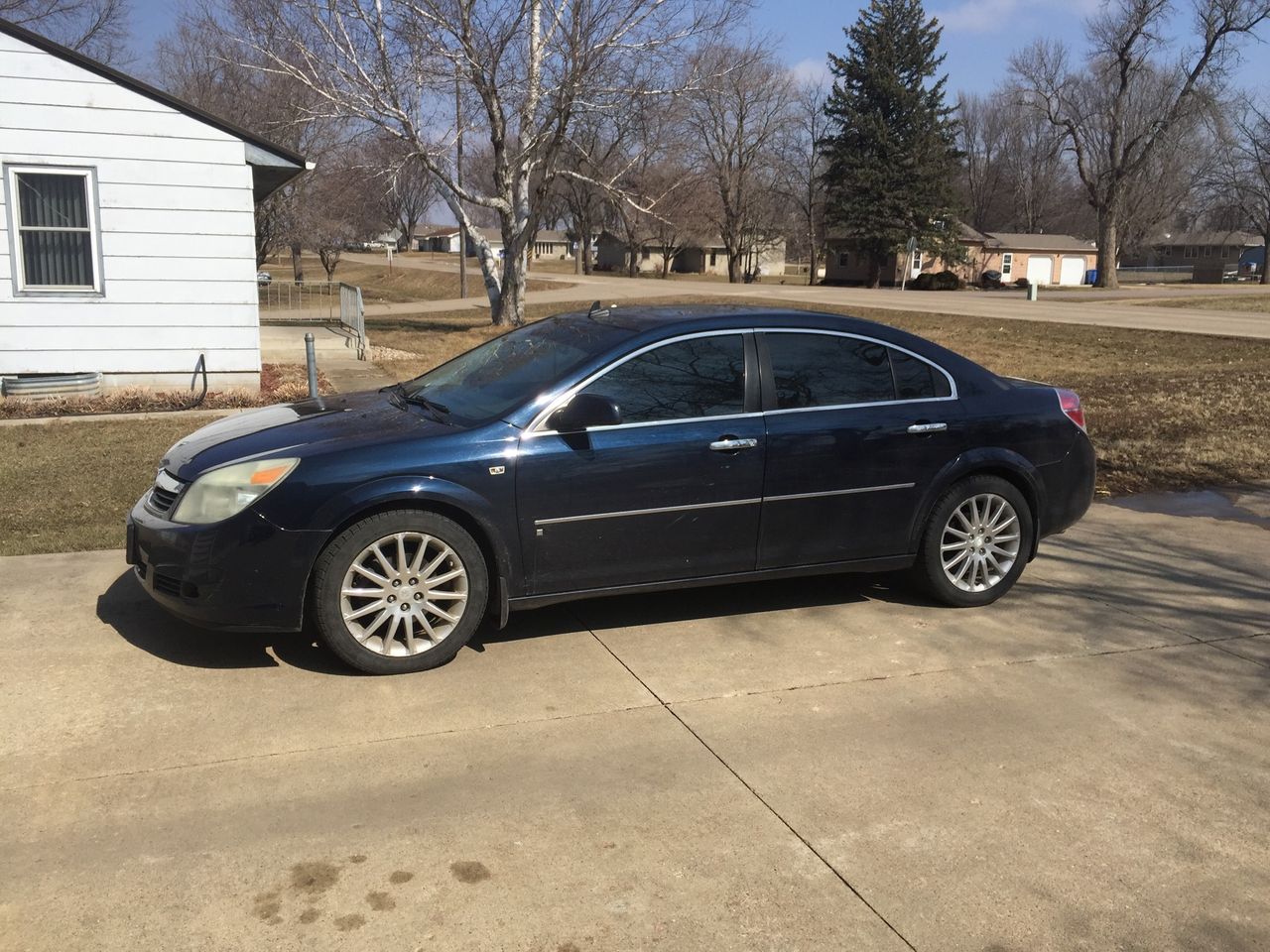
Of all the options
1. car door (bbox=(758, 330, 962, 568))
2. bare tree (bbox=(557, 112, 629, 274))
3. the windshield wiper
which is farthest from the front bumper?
bare tree (bbox=(557, 112, 629, 274))

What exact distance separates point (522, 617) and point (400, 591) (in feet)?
3.46

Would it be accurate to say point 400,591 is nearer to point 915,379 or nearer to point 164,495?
point 164,495

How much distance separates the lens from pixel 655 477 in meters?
4.97

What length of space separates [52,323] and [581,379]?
940cm

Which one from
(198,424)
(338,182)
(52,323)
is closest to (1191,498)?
(198,424)

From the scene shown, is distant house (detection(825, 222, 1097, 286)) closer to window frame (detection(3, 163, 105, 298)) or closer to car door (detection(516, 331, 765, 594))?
window frame (detection(3, 163, 105, 298))

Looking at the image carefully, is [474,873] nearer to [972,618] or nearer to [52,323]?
[972,618]

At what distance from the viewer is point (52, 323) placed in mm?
11883

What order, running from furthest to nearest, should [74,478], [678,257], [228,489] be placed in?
[678,257] < [74,478] < [228,489]

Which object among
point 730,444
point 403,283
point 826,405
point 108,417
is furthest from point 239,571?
point 403,283

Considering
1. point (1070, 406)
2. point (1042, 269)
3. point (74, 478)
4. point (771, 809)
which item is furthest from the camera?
point (1042, 269)

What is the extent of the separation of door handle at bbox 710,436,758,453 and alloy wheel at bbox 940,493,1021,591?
127cm

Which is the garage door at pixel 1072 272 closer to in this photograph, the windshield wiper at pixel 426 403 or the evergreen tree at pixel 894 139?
the evergreen tree at pixel 894 139

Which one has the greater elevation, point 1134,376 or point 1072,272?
point 1072,272
